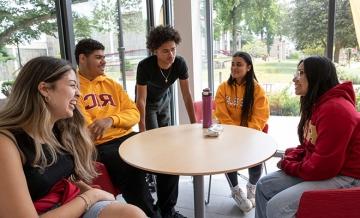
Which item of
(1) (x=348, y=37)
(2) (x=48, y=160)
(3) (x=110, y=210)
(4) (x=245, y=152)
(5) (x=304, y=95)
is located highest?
(1) (x=348, y=37)

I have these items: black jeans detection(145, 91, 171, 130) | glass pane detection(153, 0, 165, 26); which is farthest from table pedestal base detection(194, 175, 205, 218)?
glass pane detection(153, 0, 165, 26)

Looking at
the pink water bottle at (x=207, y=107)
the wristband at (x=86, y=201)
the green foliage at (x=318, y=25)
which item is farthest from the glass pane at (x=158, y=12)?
the wristband at (x=86, y=201)

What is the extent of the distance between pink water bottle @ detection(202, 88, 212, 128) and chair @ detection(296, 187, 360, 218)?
0.91m

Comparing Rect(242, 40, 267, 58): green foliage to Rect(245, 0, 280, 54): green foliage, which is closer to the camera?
Rect(245, 0, 280, 54): green foliage

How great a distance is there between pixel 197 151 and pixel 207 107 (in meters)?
0.43

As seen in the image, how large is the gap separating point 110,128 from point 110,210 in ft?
2.90

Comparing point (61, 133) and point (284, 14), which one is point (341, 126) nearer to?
point (61, 133)

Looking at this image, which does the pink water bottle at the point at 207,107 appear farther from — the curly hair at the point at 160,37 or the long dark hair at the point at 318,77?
the curly hair at the point at 160,37

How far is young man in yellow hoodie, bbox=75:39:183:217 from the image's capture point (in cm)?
188

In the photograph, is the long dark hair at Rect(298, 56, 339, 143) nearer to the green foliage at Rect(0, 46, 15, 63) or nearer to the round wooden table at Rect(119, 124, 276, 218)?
the round wooden table at Rect(119, 124, 276, 218)

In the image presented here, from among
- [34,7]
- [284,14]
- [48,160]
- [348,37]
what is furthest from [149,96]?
[348,37]

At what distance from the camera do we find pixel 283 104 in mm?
3543

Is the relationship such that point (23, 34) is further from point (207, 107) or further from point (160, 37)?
point (207, 107)

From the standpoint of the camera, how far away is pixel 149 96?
2.69 metres
